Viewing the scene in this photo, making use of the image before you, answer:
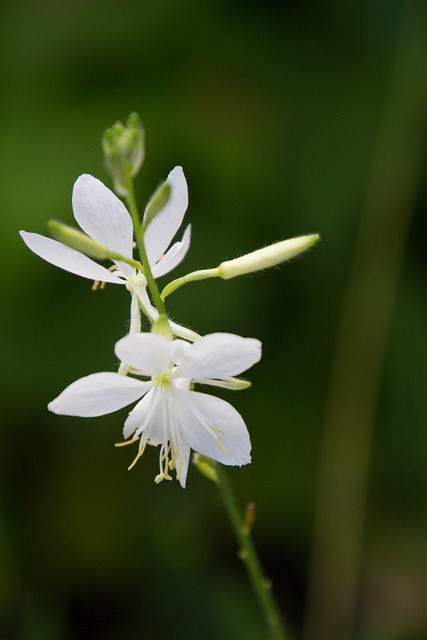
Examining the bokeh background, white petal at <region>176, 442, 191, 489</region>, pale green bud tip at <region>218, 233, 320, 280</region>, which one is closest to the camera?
pale green bud tip at <region>218, 233, 320, 280</region>

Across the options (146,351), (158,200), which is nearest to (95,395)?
(146,351)

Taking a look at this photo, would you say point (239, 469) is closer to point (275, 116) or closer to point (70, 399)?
point (275, 116)

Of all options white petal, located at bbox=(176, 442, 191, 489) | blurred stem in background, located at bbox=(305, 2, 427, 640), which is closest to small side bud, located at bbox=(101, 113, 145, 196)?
white petal, located at bbox=(176, 442, 191, 489)

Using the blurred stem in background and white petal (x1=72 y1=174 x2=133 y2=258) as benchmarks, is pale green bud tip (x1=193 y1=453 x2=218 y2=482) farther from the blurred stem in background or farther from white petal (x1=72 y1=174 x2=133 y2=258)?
the blurred stem in background

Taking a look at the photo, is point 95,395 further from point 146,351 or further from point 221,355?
point 221,355

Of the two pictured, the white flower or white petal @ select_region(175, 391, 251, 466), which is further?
white petal @ select_region(175, 391, 251, 466)

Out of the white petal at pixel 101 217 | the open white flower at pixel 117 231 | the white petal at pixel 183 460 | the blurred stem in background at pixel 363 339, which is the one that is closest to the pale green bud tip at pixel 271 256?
the open white flower at pixel 117 231
